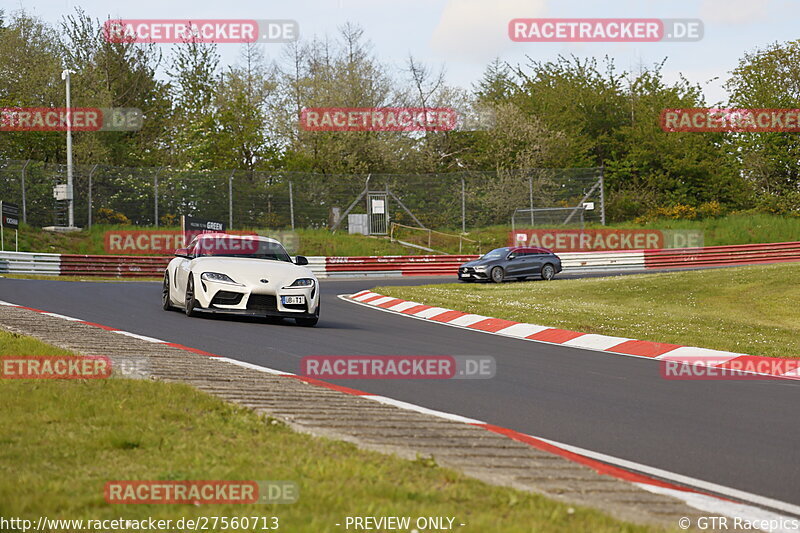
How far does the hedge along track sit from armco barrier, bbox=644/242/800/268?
3424 cm

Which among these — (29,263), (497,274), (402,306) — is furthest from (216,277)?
(29,263)

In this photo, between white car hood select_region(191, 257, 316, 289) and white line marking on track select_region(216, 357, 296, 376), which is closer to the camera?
white line marking on track select_region(216, 357, 296, 376)

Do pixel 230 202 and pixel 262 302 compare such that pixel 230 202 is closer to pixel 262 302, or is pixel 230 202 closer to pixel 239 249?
pixel 239 249

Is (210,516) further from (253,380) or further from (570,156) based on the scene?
(570,156)

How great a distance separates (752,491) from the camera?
5383mm

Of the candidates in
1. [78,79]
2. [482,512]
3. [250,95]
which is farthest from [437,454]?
[250,95]

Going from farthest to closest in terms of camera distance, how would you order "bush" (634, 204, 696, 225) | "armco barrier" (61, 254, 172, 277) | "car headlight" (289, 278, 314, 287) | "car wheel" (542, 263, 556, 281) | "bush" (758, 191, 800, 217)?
"bush" (758, 191, 800, 217), "bush" (634, 204, 696, 225), "car wheel" (542, 263, 556, 281), "armco barrier" (61, 254, 172, 277), "car headlight" (289, 278, 314, 287)

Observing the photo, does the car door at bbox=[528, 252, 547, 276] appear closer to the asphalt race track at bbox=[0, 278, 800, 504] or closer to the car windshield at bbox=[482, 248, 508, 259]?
the car windshield at bbox=[482, 248, 508, 259]

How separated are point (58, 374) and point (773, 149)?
175ft

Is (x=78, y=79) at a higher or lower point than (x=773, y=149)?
higher

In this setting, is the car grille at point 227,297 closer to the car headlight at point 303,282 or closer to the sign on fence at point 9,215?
the car headlight at point 303,282

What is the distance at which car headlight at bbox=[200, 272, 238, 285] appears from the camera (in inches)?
550

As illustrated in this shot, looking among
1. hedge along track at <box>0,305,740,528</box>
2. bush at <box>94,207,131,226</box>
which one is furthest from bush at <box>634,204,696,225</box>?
hedge along track at <box>0,305,740,528</box>

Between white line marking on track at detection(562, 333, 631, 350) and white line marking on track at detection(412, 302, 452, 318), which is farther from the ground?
white line marking on track at detection(412, 302, 452, 318)
